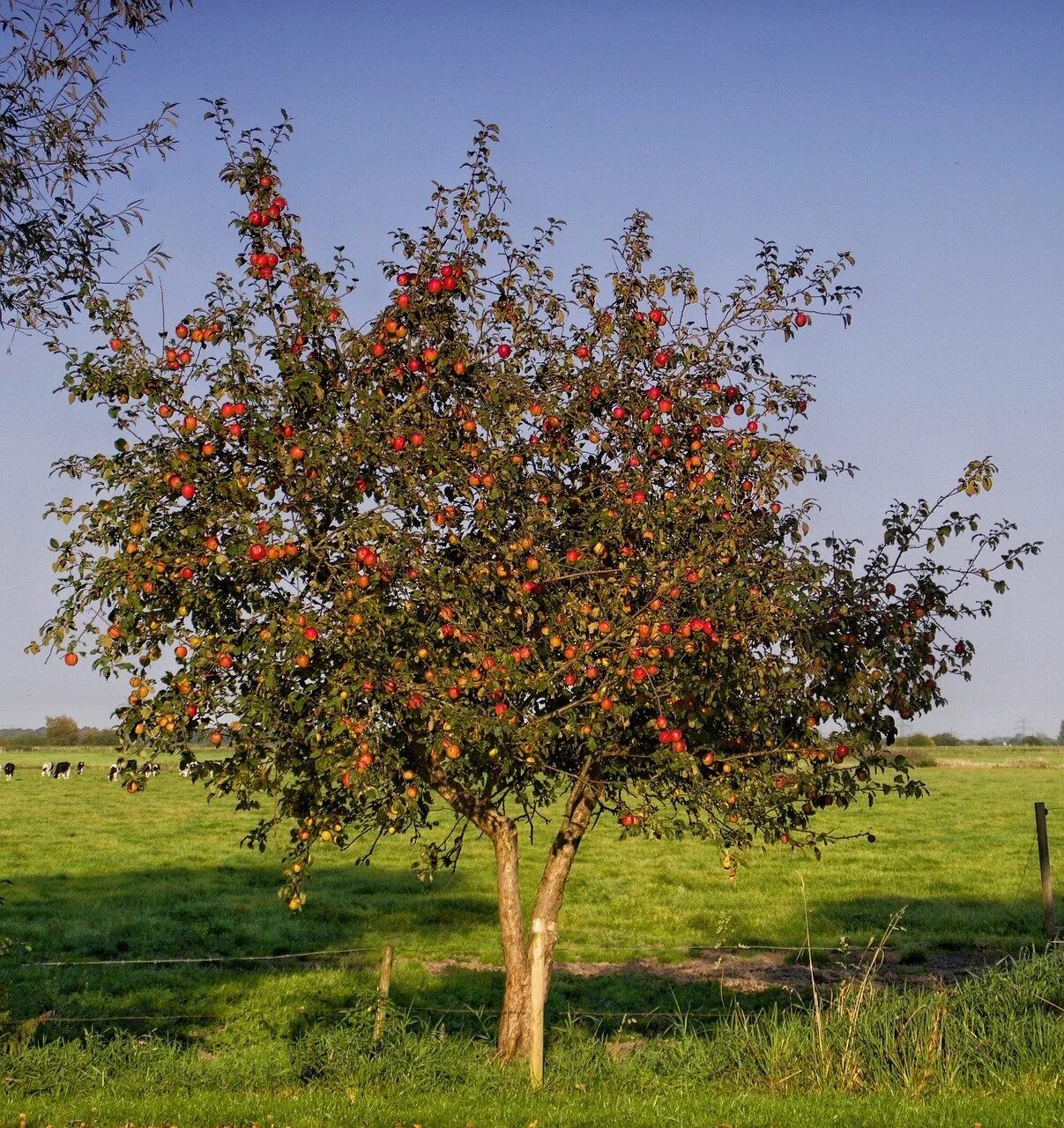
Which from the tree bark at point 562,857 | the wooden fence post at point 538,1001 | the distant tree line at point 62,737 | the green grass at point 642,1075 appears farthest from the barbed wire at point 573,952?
the distant tree line at point 62,737

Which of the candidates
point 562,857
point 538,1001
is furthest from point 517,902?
point 538,1001

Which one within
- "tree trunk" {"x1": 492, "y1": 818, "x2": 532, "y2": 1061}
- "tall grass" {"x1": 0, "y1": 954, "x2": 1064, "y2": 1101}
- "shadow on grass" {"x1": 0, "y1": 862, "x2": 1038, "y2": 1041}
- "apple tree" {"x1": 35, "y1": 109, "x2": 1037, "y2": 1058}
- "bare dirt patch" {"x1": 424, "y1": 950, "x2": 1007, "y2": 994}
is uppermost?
"apple tree" {"x1": 35, "y1": 109, "x2": 1037, "y2": 1058}

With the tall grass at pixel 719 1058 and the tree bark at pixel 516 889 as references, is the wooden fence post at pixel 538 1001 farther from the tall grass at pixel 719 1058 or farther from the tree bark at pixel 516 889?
the tree bark at pixel 516 889

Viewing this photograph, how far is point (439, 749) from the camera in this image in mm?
9555

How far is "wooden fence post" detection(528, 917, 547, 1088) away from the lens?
34.2ft

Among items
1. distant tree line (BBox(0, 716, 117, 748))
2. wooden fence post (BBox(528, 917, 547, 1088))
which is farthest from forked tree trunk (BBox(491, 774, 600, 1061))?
distant tree line (BBox(0, 716, 117, 748))

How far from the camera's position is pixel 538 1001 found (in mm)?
10492

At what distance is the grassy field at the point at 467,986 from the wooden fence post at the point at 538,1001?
0.23m

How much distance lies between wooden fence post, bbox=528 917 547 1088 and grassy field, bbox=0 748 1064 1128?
0.23 m

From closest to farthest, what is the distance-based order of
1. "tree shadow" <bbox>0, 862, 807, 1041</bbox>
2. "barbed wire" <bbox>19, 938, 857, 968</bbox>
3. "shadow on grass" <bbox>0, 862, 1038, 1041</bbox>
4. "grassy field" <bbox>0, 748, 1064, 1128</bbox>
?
"grassy field" <bbox>0, 748, 1064, 1128</bbox>
"tree shadow" <bbox>0, 862, 807, 1041</bbox>
"shadow on grass" <bbox>0, 862, 1038, 1041</bbox>
"barbed wire" <bbox>19, 938, 857, 968</bbox>

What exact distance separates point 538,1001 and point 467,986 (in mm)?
8242

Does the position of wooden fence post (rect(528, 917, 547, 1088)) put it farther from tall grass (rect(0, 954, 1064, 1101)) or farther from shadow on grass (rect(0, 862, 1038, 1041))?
shadow on grass (rect(0, 862, 1038, 1041))

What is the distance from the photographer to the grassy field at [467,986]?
388 inches

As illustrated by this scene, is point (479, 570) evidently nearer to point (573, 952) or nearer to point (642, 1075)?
point (642, 1075)
